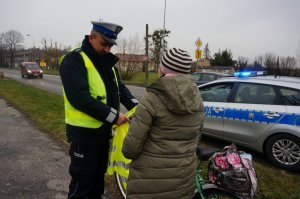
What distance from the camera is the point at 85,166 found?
2.76 meters

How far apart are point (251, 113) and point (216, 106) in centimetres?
86

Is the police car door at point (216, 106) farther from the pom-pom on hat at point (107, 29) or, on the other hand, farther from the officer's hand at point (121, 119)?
the pom-pom on hat at point (107, 29)

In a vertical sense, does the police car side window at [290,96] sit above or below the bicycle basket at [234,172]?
above

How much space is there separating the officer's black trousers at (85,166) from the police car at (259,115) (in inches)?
136

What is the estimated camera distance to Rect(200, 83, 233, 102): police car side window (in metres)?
6.27

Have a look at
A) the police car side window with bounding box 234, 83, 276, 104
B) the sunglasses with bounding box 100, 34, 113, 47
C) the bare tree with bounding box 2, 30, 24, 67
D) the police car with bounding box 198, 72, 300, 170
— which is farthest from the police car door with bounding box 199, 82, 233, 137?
the bare tree with bounding box 2, 30, 24, 67

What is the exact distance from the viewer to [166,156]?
85.1 inches

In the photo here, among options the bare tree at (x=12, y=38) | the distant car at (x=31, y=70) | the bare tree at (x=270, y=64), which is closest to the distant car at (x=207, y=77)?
the bare tree at (x=270, y=64)

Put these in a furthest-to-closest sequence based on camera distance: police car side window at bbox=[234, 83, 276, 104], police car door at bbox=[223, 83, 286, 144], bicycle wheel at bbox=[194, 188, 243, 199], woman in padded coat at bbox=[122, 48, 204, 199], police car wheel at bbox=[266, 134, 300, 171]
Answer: police car side window at bbox=[234, 83, 276, 104] < police car door at bbox=[223, 83, 286, 144] < police car wheel at bbox=[266, 134, 300, 171] < bicycle wheel at bbox=[194, 188, 243, 199] < woman in padded coat at bbox=[122, 48, 204, 199]

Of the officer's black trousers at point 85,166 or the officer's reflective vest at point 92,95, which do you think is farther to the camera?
the officer's black trousers at point 85,166

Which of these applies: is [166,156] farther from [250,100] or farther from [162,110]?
[250,100]

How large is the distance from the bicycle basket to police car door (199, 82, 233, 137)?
144 inches

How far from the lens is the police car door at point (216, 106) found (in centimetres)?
620

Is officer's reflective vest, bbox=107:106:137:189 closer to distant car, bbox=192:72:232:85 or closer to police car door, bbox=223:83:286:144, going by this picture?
police car door, bbox=223:83:286:144
